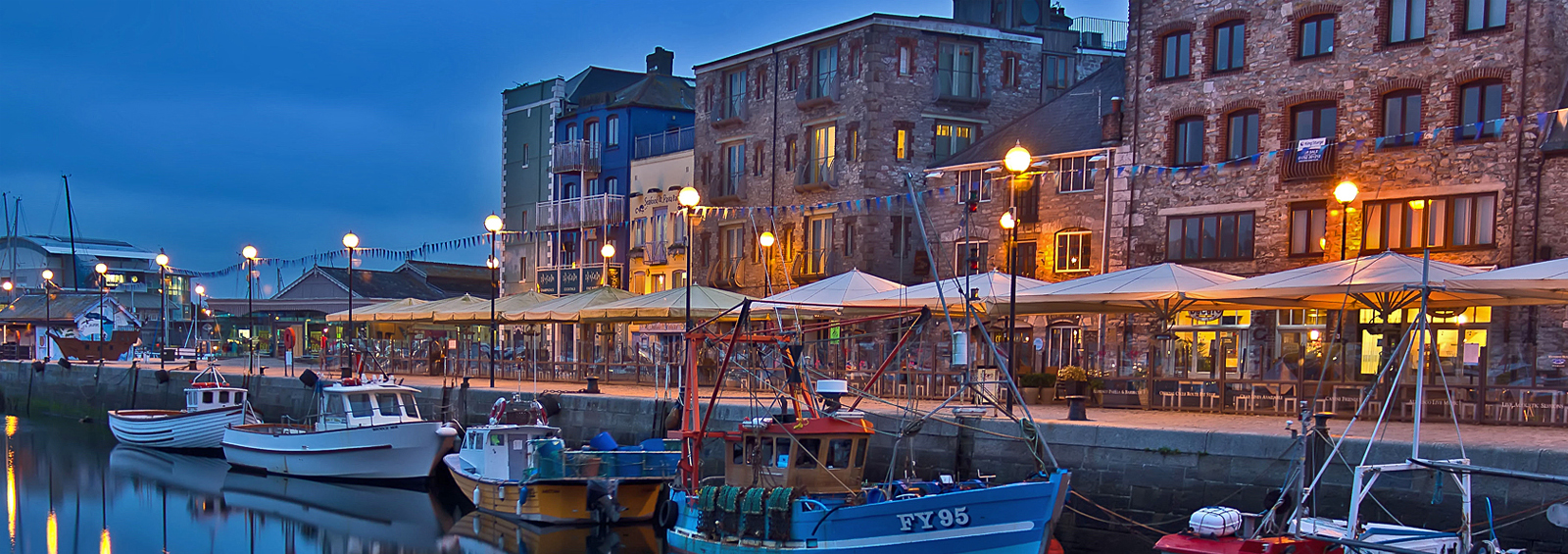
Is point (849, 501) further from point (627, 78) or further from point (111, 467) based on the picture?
point (627, 78)

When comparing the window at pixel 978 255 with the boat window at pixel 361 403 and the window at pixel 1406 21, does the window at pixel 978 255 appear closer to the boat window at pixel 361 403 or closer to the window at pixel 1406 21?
the window at pixel 1406 21

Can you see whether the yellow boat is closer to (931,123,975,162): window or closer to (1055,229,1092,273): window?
(1055,229,1092,273): window

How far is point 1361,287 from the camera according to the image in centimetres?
2311

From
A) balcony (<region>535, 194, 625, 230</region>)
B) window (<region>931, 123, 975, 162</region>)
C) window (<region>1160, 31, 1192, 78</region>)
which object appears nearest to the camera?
window (<region>1160, 31, 1192, 78</region>)

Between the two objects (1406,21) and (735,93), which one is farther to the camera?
(735,93)

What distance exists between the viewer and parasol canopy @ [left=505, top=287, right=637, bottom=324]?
39.1 m

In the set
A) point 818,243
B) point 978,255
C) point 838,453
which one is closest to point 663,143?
point 818,243

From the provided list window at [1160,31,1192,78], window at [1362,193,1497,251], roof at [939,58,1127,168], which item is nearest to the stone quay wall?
window at [1362,193,1497,251]

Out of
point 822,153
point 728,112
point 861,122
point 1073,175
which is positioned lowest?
point 1073,175

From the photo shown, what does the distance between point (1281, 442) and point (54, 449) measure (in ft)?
115

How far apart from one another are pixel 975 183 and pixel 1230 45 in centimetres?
921

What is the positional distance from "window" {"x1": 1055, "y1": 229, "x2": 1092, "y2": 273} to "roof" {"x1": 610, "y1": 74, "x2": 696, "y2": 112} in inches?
886

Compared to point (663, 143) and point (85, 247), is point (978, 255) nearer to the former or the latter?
point (663, 143)

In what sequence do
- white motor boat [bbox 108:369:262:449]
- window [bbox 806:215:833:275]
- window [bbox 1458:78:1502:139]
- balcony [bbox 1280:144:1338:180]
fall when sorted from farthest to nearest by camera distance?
1. window [bbox 806:215:833:275]
2. white motor boat [bbox 108:369:262:449]
3. balcony [bbox 1280:144:1338:180]
4. window [bbox 1458:78:1502:139]
